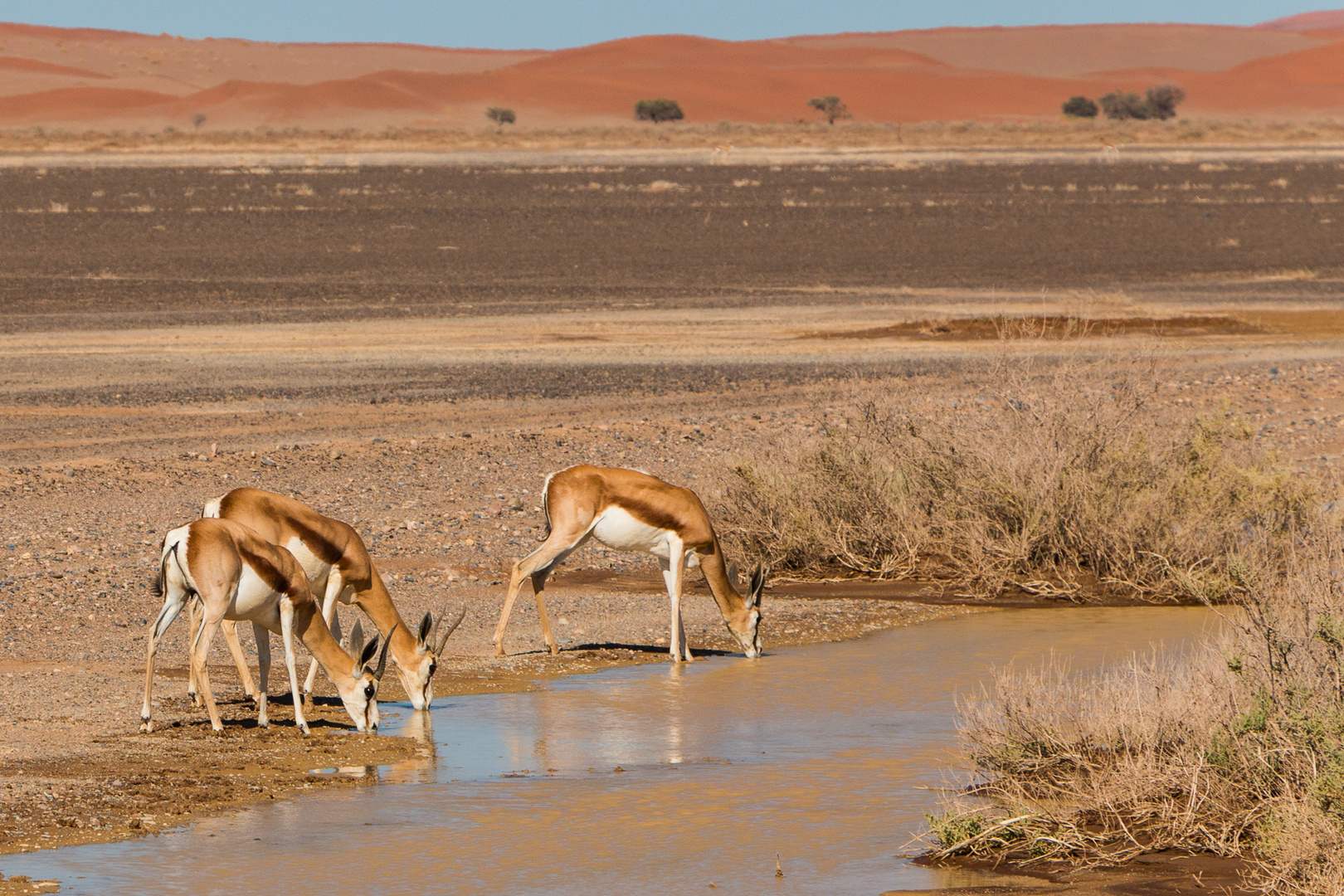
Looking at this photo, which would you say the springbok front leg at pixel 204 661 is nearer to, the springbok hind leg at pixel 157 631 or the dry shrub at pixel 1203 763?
the springbok hind leg at pixel 157 631

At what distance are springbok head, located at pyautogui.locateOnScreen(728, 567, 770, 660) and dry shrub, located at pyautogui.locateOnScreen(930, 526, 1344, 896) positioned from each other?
121 inches

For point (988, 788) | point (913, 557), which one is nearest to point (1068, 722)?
point (988, 788)

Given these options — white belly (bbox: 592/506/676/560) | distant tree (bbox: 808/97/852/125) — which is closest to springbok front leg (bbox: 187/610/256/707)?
white belly (bbox: 592/506/676/560)

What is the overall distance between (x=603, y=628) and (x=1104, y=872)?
5.68 meters

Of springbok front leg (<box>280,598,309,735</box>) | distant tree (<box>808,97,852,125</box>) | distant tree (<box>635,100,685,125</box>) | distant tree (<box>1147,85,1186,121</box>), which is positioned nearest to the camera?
springbok front leg (<box>280,598,309,735</box>)

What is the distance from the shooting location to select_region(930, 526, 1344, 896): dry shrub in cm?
620

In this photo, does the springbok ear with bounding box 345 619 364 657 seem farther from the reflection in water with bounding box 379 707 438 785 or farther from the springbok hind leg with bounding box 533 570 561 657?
the springbok hind leg with bounding box 533 570 561 657

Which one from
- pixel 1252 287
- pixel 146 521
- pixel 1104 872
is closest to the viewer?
pixel 1104 872

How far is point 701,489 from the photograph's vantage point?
14648 millimetres

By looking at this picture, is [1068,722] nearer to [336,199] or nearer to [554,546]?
[554,546]

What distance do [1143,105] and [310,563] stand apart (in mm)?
155480

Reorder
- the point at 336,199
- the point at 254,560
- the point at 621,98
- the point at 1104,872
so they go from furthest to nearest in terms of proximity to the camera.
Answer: the point at 621,98, the point at 336,199, the point at 254,560, the point at 1104,872

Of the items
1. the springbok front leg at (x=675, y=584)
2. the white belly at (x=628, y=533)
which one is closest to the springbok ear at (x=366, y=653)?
the white belly at (x=628, y=533)

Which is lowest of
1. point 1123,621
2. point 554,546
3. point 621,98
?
point 1123,621
